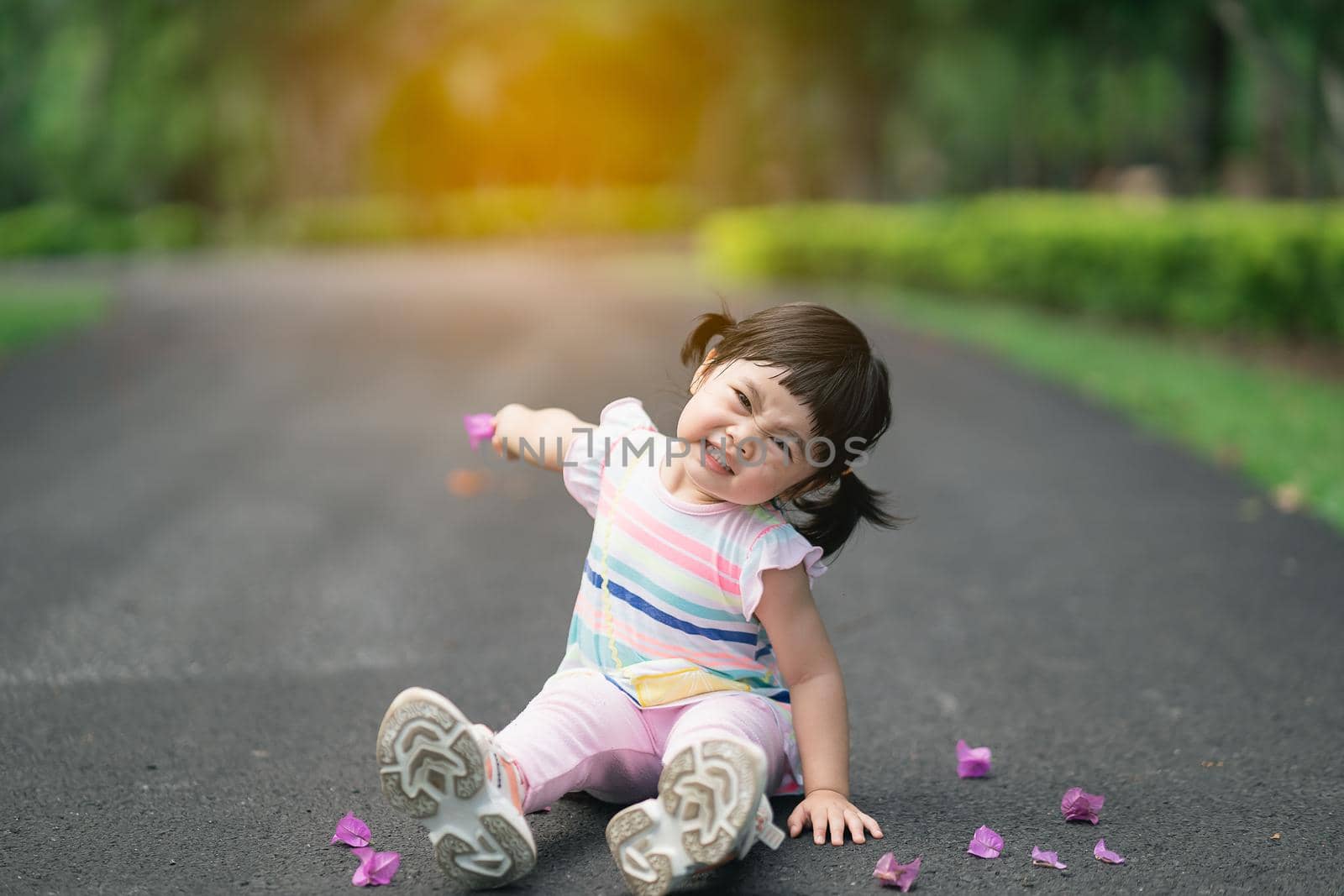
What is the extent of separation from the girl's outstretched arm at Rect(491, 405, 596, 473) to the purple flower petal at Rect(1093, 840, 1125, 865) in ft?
4.49

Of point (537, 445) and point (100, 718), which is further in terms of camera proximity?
point (100, 718)

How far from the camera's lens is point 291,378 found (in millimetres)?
11961

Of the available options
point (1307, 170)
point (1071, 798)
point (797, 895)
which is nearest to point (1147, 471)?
point (1071, 798)

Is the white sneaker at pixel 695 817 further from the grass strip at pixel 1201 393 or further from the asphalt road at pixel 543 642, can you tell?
the grass strip at pixel 1201 393

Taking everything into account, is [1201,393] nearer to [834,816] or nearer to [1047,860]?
[1047,860]

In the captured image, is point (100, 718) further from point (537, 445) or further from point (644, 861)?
point (644, 861)

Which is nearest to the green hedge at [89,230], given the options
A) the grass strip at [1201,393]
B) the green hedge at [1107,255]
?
the green hedge at [1107,255]

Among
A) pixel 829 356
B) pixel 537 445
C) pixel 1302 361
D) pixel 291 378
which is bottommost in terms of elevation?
pixel 291 378

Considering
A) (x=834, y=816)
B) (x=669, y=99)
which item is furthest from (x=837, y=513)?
(x=669, y=99)

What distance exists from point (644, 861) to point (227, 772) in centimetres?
136

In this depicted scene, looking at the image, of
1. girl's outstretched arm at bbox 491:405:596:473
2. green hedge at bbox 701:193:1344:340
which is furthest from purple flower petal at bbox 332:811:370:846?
green hedge at bbox 701:193:1344:340

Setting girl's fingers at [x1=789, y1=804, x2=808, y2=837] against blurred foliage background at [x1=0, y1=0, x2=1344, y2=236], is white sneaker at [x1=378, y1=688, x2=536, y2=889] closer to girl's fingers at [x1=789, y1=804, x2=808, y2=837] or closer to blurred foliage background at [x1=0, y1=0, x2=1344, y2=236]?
girl's fingers at [x1=789, y1=804, x2=808, y2=837]

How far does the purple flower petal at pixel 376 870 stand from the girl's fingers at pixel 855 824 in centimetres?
88

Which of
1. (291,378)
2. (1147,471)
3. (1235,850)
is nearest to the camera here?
(1235,850)
